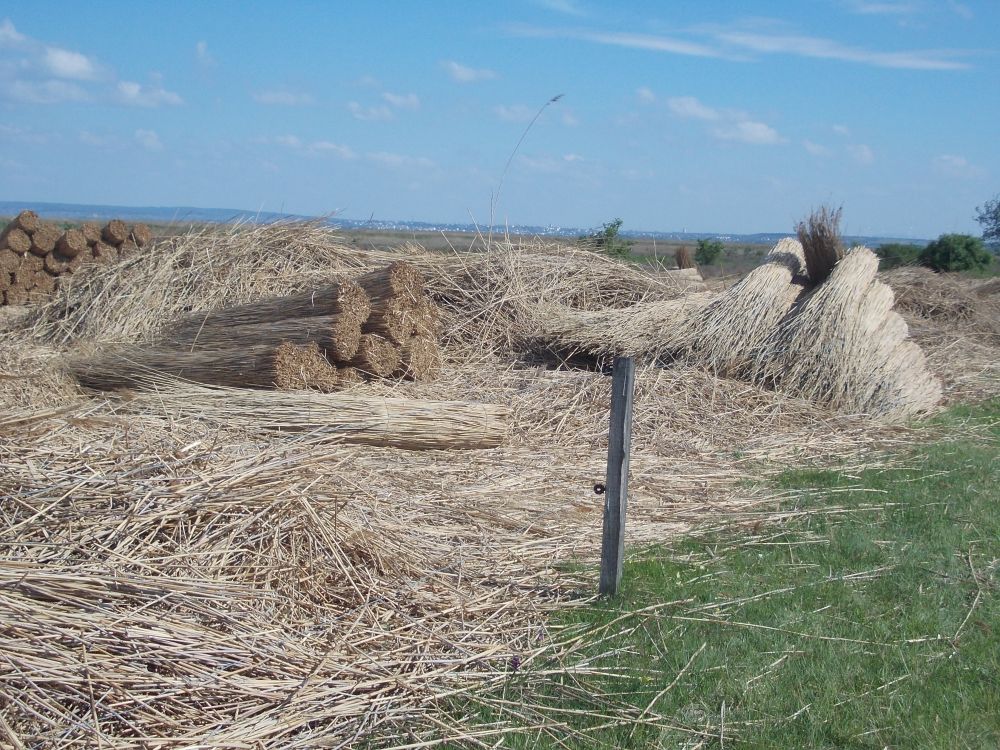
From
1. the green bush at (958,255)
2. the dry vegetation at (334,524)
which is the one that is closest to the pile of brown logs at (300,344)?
the dry vegetation at (334,524)

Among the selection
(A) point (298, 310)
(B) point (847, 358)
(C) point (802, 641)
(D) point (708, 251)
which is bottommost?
(C) point (802, 641)

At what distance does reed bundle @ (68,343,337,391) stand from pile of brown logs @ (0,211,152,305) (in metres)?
4.53

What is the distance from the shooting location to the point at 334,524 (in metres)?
4.27

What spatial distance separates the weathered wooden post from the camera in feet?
14.5

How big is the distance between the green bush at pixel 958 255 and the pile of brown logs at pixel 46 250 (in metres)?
16.8

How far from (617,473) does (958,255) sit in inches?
765

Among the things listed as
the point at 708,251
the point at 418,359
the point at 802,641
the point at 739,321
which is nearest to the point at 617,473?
the point at 802,641

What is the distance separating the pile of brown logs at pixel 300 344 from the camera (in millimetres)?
7449

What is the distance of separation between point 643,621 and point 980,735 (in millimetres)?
1390

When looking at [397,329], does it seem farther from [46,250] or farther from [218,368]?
[46,250]

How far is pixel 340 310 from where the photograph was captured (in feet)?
25.6

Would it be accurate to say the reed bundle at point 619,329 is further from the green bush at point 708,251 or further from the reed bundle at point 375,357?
the green bush at point 708,251

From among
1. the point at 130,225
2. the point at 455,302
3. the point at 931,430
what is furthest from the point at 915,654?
the point at 130,225

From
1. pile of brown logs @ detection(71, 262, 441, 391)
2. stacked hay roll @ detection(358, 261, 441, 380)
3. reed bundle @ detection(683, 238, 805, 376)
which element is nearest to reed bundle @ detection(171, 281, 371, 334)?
pile of brown logs @ detection(71, 262, 441, 391)
